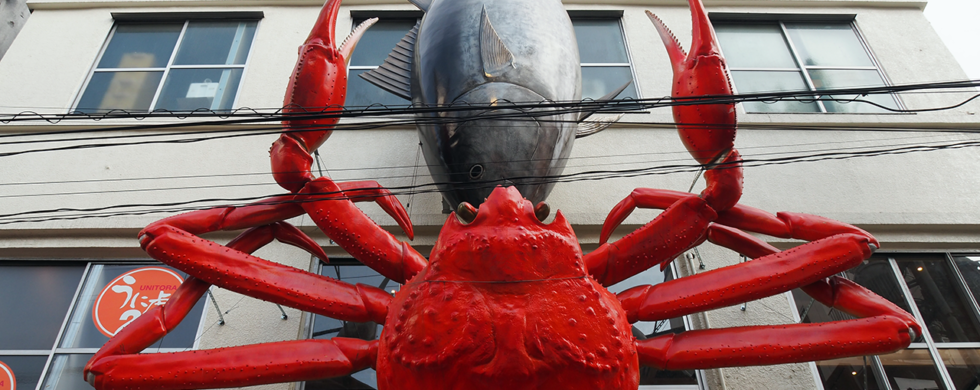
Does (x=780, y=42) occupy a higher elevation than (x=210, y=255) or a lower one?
higher

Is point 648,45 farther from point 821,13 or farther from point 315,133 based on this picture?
point 315,133

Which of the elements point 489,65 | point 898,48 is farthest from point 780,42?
point 489,65

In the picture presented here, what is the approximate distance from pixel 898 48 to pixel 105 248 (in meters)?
10.7

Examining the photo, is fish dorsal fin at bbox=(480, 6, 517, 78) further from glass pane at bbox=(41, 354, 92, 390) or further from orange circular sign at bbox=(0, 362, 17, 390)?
orange circular sign at bbox=(0, 362, 17, 390)

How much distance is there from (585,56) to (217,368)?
634 cm

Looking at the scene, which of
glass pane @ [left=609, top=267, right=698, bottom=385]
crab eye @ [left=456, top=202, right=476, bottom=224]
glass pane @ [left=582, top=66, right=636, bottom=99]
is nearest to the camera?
crab eye @ [left=456, top=202, right=476, bottom=224]

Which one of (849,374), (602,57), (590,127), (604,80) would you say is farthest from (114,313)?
(849,374)

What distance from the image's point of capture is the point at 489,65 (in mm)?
4348

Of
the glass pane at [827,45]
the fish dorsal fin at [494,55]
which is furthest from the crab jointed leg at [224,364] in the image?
the glass pane at [827,45]

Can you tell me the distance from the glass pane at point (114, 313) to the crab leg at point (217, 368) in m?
2.19

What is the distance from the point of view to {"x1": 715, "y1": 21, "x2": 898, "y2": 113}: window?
714 cm

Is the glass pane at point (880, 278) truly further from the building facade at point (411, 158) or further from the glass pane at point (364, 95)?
the glass pane at point (364, 95)

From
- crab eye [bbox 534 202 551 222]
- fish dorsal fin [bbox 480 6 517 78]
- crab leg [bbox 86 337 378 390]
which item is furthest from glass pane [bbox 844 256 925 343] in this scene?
crab leg [bbox 86 337 378 390]

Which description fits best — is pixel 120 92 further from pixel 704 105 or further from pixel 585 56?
pixel 704 105
